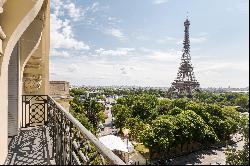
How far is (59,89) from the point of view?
11.9m

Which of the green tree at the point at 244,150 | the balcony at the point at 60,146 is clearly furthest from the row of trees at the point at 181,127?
the balcony at the point at 60,146

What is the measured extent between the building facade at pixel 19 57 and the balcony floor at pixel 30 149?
343 millimetres

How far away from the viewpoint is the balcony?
7.15ft

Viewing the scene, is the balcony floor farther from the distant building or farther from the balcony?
the distant building

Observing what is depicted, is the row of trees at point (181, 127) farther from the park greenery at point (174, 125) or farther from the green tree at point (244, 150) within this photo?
the green tree at point (244, 150)

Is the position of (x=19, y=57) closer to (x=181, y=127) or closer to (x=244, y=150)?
(x=244, y=150)

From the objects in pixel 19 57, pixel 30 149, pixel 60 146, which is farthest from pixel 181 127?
pixel 60 146

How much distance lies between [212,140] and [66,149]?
3706cm

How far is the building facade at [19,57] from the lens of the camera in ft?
13.7

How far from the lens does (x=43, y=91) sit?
1119 centimetres

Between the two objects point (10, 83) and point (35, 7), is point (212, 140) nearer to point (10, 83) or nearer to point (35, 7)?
point (10, 83)

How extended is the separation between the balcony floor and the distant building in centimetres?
353

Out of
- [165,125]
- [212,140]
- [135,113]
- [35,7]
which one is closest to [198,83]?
[135,113]

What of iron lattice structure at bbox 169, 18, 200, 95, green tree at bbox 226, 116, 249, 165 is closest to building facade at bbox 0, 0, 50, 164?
green tree at bbox 226, 116, 249, 165
